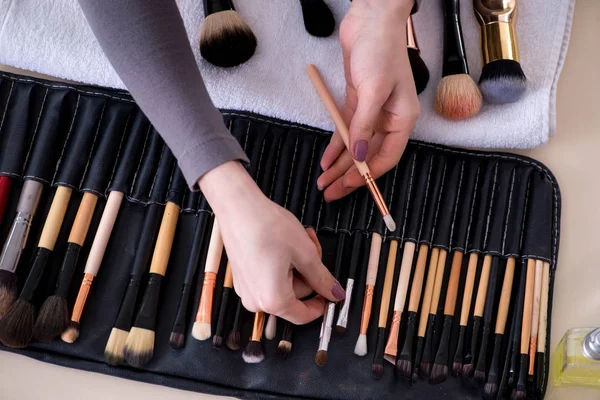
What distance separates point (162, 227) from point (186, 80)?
22 cm

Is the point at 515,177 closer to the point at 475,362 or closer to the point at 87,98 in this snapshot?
the point at 475,362

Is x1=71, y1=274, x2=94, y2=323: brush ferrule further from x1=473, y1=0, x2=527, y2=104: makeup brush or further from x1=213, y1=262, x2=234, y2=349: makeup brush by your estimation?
x1=473, y1=0, x2=527, y2=104: makeup brush

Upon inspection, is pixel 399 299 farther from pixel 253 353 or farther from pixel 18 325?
pixel 18 325

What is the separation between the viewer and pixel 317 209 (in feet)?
2.42

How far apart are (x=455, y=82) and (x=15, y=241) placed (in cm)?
55

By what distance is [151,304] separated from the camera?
684 millimetres

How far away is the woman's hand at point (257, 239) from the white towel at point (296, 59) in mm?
238

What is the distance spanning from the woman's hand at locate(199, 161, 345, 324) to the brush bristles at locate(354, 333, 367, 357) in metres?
0.13

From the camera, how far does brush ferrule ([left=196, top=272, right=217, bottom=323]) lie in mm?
681

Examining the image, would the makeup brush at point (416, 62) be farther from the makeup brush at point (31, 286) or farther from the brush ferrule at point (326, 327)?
the makeup brush at point (31, 286)

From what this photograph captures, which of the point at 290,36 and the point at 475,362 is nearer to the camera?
the point at 475,362

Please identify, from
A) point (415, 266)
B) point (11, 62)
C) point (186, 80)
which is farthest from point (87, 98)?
point (415, 266)

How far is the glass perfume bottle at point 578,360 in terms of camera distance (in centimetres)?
64

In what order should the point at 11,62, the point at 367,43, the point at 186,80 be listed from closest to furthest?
the point at 186,80
the point at 367,43
the point at 11,62
